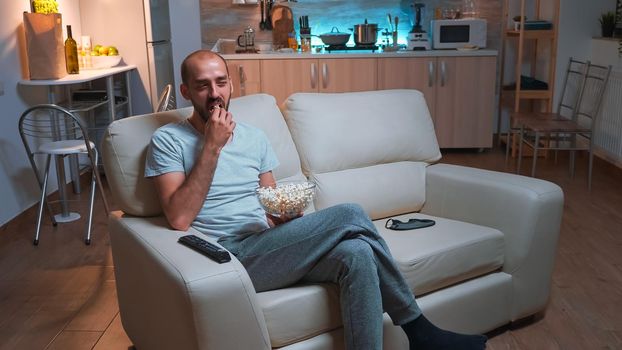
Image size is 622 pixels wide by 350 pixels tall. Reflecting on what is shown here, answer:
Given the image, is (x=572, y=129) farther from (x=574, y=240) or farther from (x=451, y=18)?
(x=451, y=18)

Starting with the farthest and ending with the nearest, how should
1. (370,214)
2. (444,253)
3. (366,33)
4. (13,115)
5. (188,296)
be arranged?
(366,33) → (13,115) → (370,214) → (444,253) → (188,296)

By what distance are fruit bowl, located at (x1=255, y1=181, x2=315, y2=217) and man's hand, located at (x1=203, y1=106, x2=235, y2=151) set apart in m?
0.20

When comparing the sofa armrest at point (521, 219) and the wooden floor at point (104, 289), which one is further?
the wooden floor at point (104, 289)

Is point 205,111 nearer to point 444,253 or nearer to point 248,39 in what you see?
point 444,253

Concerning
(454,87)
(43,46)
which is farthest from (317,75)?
(43,46)

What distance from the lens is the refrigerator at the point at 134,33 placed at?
5.00m

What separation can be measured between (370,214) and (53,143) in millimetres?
2153

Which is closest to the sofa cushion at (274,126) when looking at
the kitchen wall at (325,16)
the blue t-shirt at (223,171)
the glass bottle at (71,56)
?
the blue t-shirt at (223,171)

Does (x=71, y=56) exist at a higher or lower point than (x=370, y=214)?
higher

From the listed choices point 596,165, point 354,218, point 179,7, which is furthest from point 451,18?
point 354,218

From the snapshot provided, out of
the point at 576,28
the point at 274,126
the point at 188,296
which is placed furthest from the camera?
the point at 576,28

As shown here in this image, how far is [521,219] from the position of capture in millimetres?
2365

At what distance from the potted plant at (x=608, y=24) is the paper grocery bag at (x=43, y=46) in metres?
4.14

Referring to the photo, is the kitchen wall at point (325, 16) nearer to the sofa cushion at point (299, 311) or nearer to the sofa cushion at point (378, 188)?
the sofa cushion at point (378, 188)
